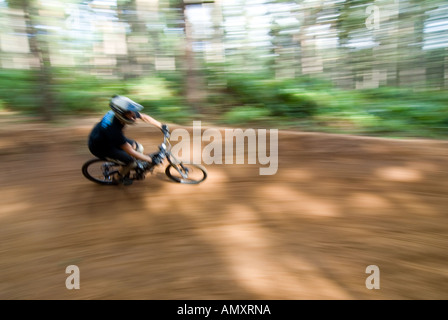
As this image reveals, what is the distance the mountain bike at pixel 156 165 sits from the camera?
15.2 feet

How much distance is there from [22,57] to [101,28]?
10.1ft

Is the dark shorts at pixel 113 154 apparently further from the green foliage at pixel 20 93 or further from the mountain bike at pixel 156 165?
the green foliage at pixel 20 93

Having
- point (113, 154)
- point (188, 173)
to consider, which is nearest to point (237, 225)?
point (188, 173)

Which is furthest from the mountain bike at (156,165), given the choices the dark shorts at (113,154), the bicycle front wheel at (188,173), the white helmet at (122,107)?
the white helmet at (122,107)

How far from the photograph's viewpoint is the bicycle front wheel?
201 inches

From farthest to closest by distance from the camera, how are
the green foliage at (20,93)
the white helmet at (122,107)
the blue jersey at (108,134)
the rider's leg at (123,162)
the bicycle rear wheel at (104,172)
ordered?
the green foliage at (20,93) → the bicycle rear wheel at (104,172) → the rider's leg at (123,162) → the blue jersey at (108,134) → the white helmet at (122,107)

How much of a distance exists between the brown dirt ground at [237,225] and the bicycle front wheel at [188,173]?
0.15m

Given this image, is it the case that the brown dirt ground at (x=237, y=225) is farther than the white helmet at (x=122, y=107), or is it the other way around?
the white helmet at (x=122, y=107)

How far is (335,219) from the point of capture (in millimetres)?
4242

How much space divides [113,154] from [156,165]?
0.76m

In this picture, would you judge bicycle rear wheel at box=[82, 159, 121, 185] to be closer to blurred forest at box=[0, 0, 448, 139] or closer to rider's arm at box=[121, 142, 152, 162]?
rider's arm at box=[121, 142, 152, 162]

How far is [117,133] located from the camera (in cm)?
424

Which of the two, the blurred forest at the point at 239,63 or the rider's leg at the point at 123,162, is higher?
the blurred forest at the point at 239,63

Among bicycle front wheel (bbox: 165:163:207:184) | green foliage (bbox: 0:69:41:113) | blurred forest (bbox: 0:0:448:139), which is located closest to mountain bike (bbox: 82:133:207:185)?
→ bicycle front wheel (bbox: 165:163:207:184)
